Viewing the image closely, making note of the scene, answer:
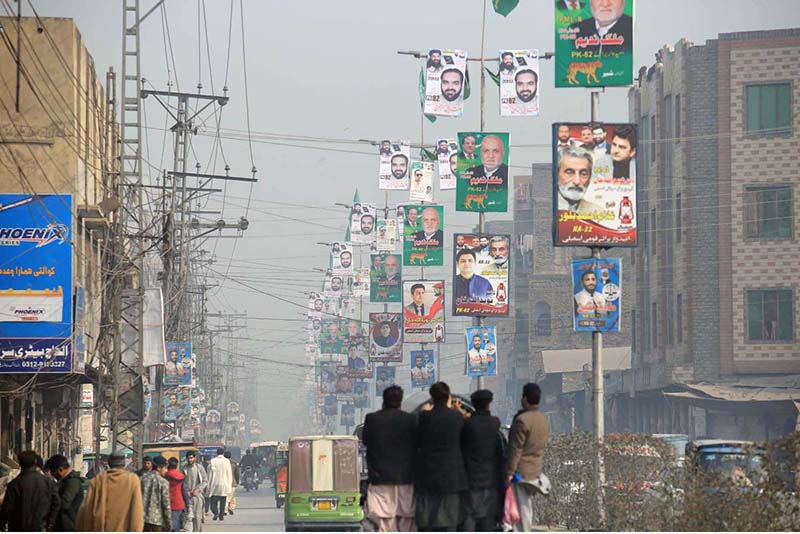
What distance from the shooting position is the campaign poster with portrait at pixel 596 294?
1038 inches

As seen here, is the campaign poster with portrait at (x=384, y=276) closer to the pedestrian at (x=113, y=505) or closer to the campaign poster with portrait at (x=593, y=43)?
the campaign poster with portrait at (x=593, y=43)

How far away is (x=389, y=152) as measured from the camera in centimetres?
5778

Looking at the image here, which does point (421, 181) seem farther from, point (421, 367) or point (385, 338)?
point (385, 338)

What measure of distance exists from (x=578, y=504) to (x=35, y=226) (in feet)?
47.2

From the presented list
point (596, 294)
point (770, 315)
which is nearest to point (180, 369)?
point (770, 315)

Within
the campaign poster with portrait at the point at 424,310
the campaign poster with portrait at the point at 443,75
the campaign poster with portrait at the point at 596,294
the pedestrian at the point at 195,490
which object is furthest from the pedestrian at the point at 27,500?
the campaign poster with portrait at the point at 424,310

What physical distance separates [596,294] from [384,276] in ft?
144

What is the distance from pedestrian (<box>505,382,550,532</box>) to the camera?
1502cm

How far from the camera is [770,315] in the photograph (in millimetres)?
59125

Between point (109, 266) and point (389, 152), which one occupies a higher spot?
point (389, 152)

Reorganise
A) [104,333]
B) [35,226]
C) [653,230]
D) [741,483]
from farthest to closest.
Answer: [653,230], [104,333], [35,226], [741,483]

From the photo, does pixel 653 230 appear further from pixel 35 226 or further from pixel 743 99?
pixel 35 226

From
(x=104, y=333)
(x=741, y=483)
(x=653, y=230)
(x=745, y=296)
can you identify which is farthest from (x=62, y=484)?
(x=653, y=230)

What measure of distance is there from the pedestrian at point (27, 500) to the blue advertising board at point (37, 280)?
16.8m
